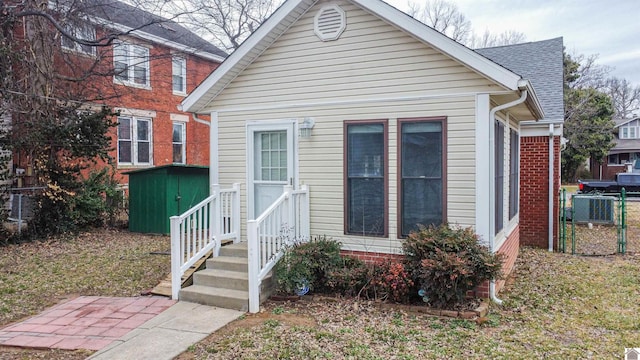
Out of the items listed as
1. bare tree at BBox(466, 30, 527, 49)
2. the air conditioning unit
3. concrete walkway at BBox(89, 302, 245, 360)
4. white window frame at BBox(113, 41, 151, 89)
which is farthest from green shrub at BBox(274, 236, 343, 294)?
bare tree at BBox(466, 30, 527, 49)

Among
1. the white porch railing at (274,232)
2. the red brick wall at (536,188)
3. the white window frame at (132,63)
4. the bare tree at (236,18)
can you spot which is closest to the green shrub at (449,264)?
the white porch railing at (274,232)

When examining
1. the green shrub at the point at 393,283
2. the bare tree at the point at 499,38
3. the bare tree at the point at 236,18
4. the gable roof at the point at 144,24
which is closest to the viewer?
the green shrub at the point at 393,283

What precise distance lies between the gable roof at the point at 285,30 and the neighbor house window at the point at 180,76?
37.4 feet

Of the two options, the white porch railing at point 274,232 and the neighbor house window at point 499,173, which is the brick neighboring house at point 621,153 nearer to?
the neighbor house window at point 499,173

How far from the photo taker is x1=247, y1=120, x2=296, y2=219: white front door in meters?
7.44

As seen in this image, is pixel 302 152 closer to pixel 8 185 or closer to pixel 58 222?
pixel 58 222

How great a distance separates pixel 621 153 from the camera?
36.1m

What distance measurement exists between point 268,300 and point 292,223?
1176 millimetres

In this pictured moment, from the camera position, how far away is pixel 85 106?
14.0m

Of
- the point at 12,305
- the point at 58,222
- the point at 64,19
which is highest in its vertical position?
the point at 64,19

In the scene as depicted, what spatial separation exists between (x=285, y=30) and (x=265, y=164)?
224 centimetres

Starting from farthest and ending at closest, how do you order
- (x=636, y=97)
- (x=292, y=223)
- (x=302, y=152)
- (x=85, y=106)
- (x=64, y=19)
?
(x=636, y=97) < (x=85, y=106) < (x=64, y=19) < (x=302, y=152) < (x=292, y=223)

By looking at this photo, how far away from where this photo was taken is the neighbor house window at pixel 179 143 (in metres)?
18.6

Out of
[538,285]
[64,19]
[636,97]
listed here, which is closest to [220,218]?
[538,285]
